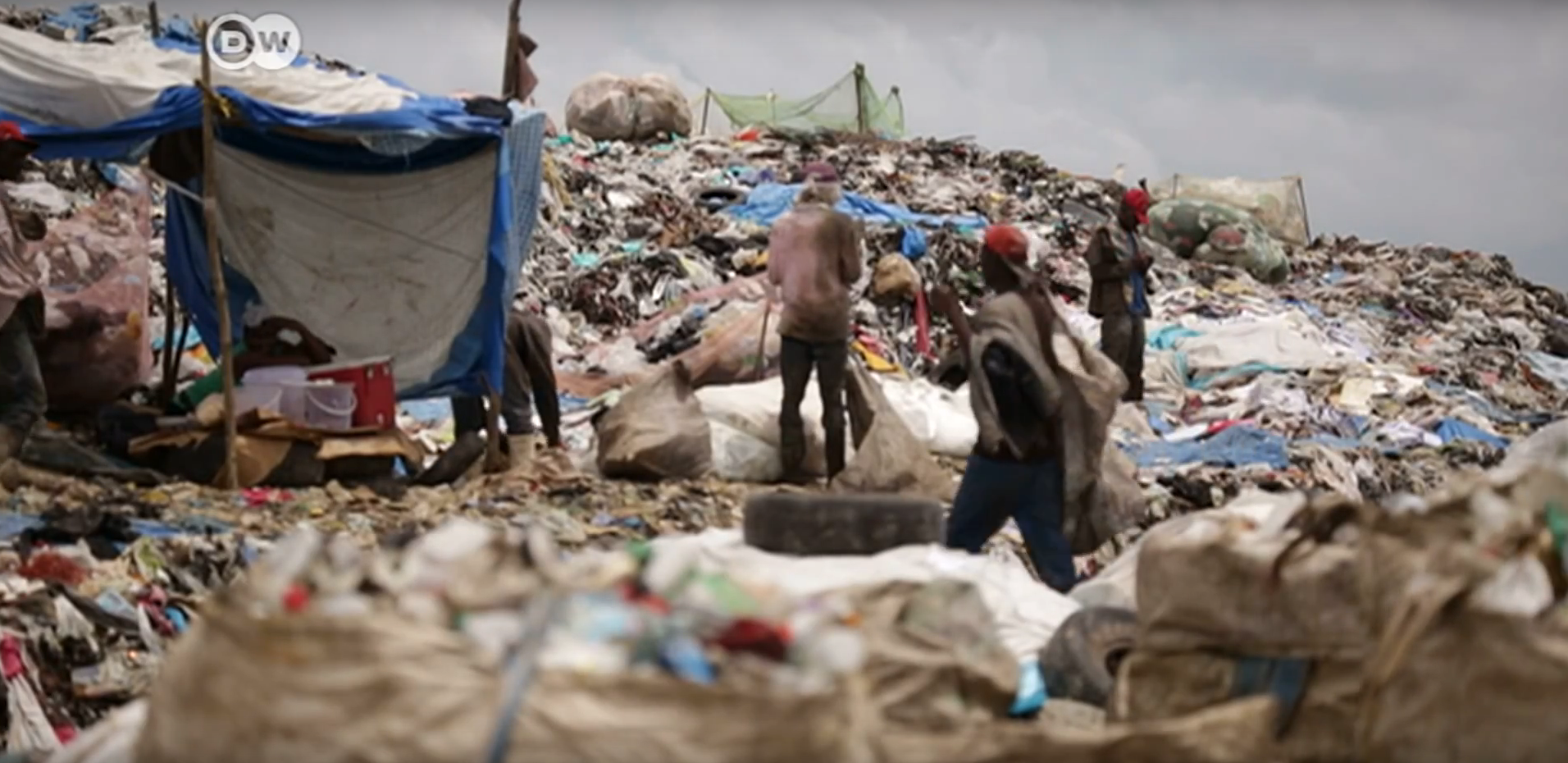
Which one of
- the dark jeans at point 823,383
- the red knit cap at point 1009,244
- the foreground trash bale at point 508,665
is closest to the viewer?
the foreground trash bale at point 508,665

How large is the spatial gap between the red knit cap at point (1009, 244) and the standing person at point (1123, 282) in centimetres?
603

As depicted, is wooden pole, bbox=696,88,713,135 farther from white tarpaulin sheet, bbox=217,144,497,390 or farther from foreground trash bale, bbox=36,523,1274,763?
foreground trash bale, bbox=36,523,1274,763

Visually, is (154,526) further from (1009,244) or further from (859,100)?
(859,100)

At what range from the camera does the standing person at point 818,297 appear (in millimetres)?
9438

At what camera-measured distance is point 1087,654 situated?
4137mm

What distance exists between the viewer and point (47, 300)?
9.93 meters

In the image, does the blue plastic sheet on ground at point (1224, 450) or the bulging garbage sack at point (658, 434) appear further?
the blue plastic sheet on ground at point (1224, 450)

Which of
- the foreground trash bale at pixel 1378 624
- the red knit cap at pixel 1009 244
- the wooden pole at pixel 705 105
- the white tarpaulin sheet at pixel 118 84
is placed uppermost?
the foreground trash bale at pixel 1378 624

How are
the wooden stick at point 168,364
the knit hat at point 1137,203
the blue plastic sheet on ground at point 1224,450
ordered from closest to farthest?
the wooden stick at point 168,364 < the blue plastic sheet on ground at point 1224,450 < the knit hat at point 1137,203

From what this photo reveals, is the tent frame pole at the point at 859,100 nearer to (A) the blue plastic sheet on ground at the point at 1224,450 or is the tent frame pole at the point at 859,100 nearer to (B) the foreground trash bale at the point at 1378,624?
(A) the blue plastic sheet on ground at the point at 1224,450

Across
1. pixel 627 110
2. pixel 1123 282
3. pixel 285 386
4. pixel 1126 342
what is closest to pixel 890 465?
pixel 285 386

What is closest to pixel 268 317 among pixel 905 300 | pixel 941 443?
pixel 941 443

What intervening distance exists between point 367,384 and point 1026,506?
4.14m

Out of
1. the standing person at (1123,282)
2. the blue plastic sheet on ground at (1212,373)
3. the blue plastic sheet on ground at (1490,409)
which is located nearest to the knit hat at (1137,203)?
the standing person at (1123,282)
